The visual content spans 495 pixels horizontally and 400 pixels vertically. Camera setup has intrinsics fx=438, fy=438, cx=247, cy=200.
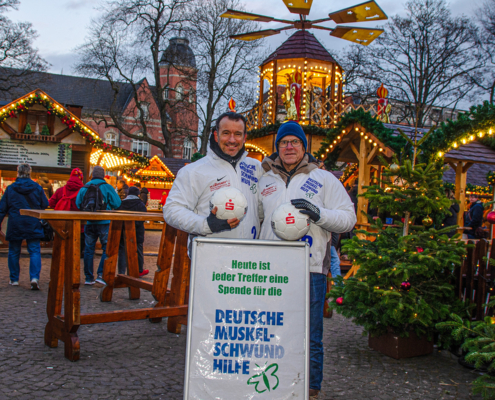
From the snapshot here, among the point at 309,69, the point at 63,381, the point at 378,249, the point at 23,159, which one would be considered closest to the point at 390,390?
the point at 378,249

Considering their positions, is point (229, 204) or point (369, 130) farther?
point (369, 130)

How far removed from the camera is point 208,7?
3128 cm

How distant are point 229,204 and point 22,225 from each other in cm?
557

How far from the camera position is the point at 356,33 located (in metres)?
14.1

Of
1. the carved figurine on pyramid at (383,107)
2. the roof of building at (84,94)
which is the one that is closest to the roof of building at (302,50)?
the carved figurine on pyramid at (383,107)

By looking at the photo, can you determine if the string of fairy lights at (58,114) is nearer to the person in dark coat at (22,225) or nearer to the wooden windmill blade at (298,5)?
the person in dark coat at (22,225)

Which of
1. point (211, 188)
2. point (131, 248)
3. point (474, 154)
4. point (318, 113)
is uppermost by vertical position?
point (318, 113)

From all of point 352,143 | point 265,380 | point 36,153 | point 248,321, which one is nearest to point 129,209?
point 352,143

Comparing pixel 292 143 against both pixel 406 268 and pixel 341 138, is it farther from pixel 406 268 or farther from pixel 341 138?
pixel 341 138

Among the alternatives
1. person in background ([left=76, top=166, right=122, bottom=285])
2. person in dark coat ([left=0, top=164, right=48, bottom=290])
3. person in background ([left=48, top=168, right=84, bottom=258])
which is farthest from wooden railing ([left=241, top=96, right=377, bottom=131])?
person in dark coat ([left=0, top=164, right=48, bottom=290])

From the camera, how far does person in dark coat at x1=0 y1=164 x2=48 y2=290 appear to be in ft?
23.1

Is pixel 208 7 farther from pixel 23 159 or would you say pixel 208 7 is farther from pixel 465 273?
pixel 465 273

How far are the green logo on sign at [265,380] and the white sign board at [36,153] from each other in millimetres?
12715

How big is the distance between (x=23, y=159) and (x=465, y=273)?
→ 12.7 metres
